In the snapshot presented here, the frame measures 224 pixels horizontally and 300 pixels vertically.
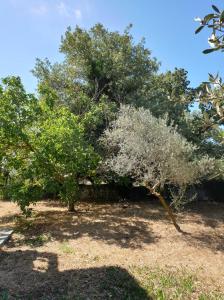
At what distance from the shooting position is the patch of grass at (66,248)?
1006 cm

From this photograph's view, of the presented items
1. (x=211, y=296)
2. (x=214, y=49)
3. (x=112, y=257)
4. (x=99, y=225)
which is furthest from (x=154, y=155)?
(x=214, y=49)

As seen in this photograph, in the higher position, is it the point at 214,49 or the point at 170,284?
the point at 214,49

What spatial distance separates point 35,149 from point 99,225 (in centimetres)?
408

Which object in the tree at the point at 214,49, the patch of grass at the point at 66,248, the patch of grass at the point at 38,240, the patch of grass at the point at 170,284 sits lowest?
the patch of grass at the point at 170,284

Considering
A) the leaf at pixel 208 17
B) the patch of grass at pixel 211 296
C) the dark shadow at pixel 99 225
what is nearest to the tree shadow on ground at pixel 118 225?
the dark shadow at pixel 99 225

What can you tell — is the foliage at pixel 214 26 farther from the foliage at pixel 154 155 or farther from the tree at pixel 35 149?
the tree at pixel 35 149

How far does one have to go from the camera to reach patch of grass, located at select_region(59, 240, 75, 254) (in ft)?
33.0

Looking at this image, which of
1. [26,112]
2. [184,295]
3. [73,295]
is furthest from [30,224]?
[184,295]

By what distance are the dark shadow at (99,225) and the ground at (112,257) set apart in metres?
0.03

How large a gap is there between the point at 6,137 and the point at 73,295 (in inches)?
316

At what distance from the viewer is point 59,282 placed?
767 cm

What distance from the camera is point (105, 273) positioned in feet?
27.4

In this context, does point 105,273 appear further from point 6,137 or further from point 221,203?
point 221,203

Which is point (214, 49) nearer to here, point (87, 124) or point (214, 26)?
point (214, 26)
